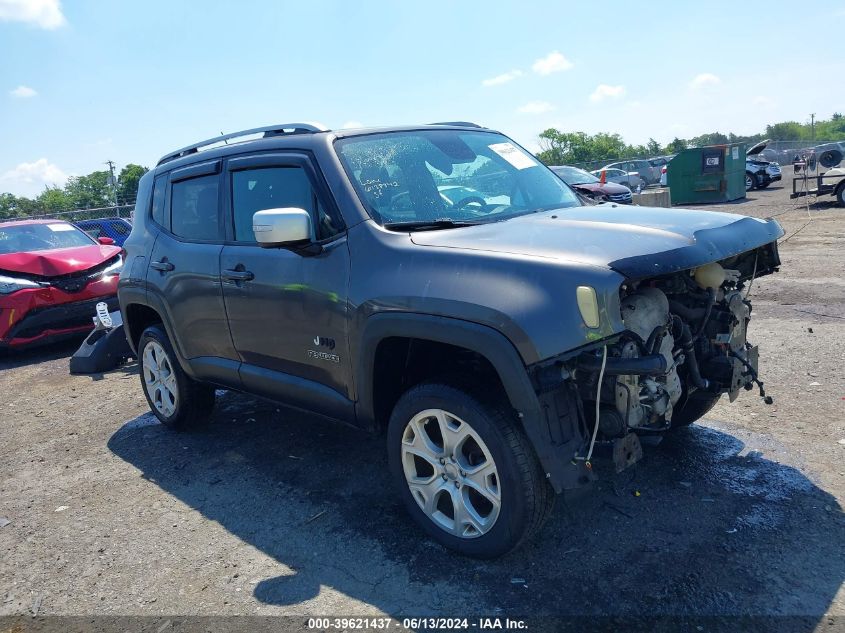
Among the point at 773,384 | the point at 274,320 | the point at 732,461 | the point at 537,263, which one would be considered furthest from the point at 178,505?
the point at 773,384


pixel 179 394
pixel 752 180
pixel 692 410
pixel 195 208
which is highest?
pixel 195 208

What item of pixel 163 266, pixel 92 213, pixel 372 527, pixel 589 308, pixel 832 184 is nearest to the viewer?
pixel 589 308

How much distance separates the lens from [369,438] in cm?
492

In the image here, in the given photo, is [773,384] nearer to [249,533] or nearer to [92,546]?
[249,533]

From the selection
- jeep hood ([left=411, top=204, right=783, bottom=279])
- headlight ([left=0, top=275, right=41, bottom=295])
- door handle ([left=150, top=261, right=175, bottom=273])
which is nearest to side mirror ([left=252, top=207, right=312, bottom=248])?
jeep hood ([left=411, top=204, right=783, bottom=279])

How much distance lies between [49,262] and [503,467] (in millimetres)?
7875

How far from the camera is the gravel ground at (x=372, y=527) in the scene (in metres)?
3.00

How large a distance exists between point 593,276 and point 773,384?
319 centimetres

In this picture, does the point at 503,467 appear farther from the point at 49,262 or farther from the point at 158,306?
the point at 49,262

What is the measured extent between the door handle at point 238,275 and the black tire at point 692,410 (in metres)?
2.64

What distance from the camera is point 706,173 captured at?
856 inches

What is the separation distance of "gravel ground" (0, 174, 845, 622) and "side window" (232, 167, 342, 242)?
62.2 inches

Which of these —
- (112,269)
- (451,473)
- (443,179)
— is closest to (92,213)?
(112,269)

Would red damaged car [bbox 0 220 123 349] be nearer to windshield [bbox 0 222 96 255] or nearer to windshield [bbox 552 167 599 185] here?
windshield [bbox 0 222 96 255]
